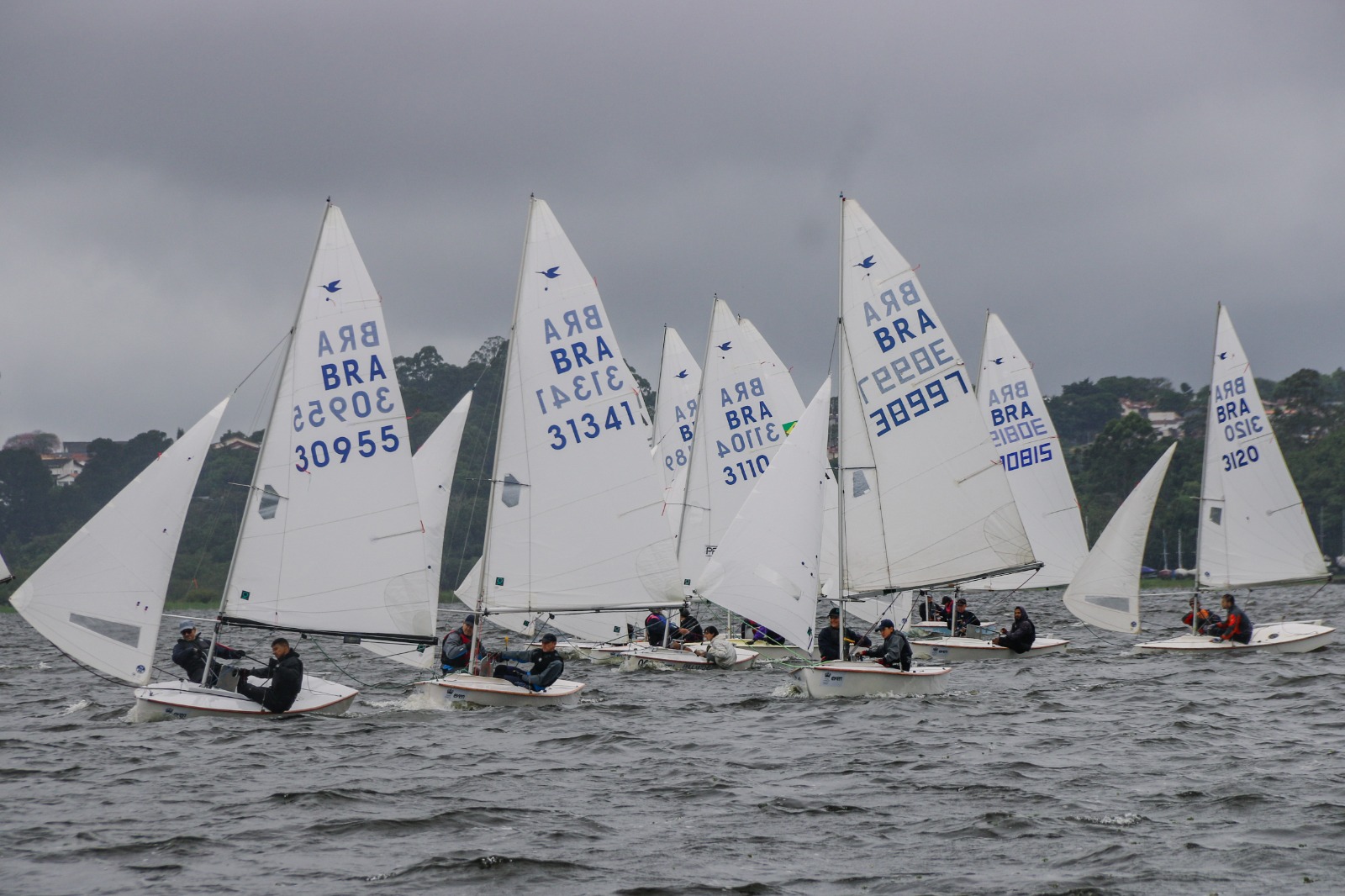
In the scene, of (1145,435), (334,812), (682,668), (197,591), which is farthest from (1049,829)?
(1145,435)

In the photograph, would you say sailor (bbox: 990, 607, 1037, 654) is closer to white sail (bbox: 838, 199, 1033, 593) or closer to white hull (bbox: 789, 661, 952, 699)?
white sail (bbox: 838, 199, 1033, 593)

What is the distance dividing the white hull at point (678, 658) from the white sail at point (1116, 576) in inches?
280

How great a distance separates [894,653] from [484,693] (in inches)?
235

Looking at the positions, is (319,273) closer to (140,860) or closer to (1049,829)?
(140,860)

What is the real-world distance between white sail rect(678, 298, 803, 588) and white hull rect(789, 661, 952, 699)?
1148cm

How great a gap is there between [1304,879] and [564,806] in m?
6.51

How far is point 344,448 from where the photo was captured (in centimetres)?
1973

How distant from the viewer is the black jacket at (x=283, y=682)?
17891 mm

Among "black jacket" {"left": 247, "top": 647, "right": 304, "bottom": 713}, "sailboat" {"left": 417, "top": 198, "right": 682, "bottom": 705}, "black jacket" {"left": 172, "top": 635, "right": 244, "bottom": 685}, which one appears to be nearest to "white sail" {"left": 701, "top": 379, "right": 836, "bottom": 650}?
"sailboat" {"left": 417, "top": 198, "right": 682, "bottom": 705}

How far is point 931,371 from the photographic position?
2450cm

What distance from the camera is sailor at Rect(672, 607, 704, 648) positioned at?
2817cm

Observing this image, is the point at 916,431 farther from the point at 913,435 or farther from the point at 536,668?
the point at 536,668

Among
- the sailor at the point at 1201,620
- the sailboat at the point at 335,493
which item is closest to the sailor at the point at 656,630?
the sailboat at the point at 335,493

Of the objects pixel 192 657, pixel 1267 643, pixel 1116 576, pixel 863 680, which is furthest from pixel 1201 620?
pixel 192 657
